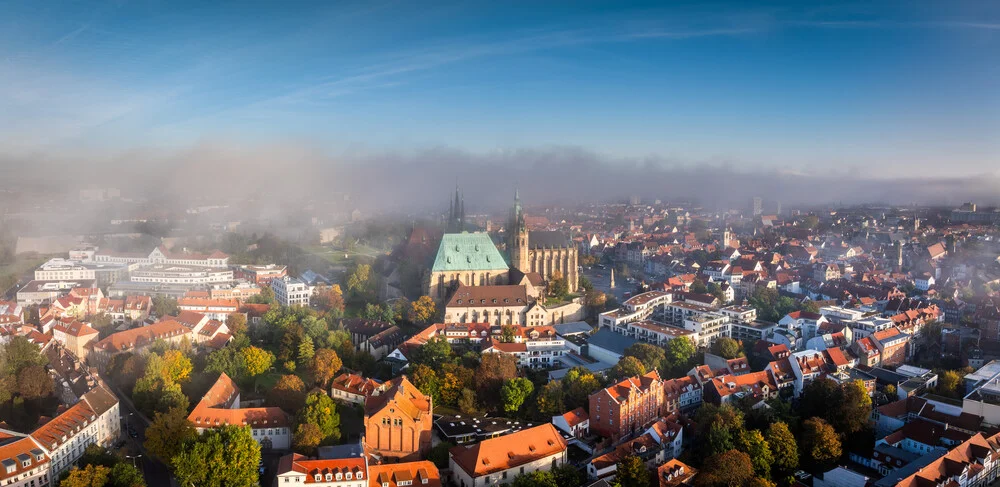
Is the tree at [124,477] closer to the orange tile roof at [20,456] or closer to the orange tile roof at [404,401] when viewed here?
the orange tile roof at [20,456]

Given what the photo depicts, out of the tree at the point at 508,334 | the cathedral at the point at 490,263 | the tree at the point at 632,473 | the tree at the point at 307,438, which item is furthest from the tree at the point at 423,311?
the tree at the point at 632,473

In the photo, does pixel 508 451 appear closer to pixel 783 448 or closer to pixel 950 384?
pixel 783 448

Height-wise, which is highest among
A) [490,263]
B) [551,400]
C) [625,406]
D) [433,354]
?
[490,263]

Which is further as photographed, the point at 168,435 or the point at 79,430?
the point at 79,430

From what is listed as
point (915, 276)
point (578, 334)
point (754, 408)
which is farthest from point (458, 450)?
point (915, 276)

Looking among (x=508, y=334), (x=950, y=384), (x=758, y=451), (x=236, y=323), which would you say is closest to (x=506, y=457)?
(x=758, y=451)

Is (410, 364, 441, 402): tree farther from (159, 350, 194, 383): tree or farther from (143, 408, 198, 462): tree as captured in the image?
(159, 350, 194, 383): tree
